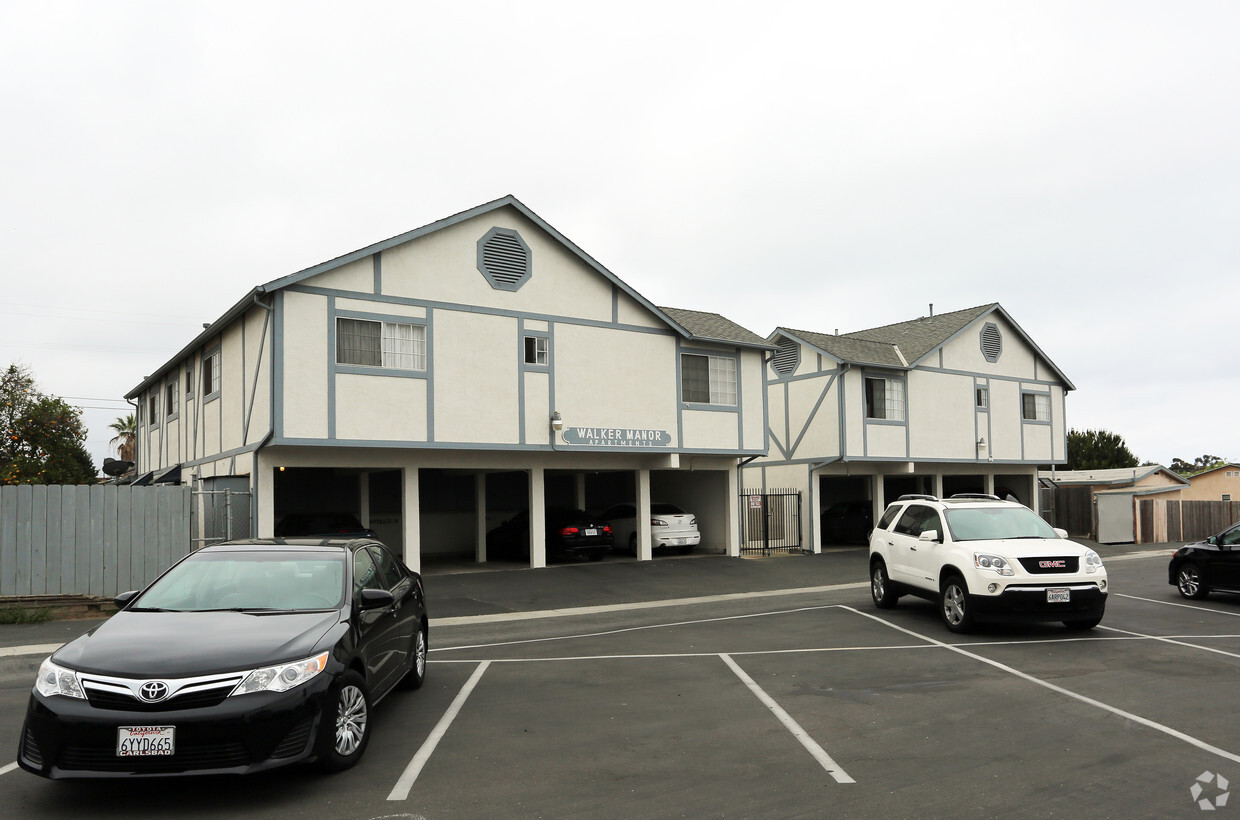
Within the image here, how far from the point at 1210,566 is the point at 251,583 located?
14972 mm

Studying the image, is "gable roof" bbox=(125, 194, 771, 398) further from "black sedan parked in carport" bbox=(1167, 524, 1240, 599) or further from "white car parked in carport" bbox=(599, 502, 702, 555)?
"black sedan parked in carport" bbox=(1167, 524, 1240, 599)

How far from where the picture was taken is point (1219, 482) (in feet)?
149

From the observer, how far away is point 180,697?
543 centimetres

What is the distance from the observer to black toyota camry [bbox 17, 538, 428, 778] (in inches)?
211

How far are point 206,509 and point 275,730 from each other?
1401 cm

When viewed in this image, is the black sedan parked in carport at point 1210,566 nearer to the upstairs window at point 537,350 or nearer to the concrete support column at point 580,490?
the upstairs window at point 537,350

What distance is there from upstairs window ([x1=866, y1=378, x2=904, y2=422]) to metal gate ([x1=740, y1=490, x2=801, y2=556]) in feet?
11.7

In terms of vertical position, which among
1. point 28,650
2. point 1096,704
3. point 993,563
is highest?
point 993,563

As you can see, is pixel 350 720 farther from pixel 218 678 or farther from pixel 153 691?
pixel 153 691

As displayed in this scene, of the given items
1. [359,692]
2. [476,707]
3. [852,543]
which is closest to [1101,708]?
[476,707]

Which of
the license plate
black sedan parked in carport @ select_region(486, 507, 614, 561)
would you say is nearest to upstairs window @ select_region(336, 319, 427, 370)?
black sedan parked in carport @ select_region(486, 507, 614, 561)

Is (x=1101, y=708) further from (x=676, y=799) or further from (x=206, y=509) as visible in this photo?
(x=206, y=509)

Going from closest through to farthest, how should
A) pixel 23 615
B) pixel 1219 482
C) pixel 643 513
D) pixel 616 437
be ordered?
pixel 23 615
pixel 616 437
pixel 643 513
pixel 1219 482

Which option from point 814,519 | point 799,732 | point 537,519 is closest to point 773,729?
point 799,732
